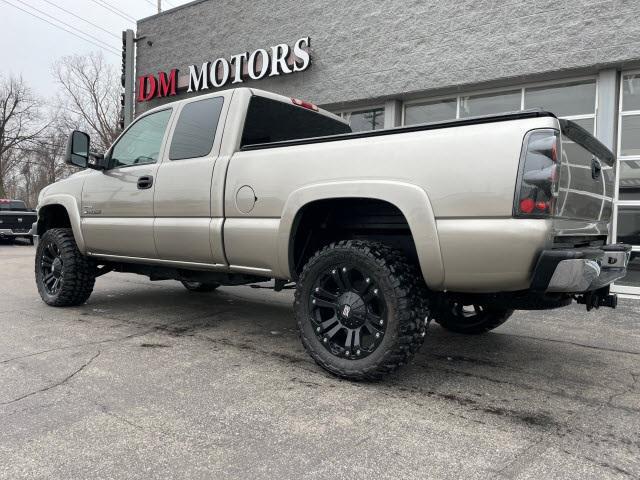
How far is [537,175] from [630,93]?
6686mm

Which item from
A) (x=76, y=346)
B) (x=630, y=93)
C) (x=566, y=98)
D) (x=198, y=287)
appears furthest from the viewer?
(x=566, y=98)

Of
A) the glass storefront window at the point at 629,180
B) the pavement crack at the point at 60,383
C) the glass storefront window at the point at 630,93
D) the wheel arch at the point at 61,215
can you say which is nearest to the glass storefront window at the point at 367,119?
the glass storefront window at the point at 630,93

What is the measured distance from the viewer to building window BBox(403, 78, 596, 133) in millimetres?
8125

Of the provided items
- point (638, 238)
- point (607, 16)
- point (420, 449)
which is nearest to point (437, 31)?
point (607, 16)

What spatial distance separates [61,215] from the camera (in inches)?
234

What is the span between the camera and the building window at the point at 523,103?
26.7 feet

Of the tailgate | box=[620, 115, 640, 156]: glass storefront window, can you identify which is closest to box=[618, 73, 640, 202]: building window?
box=[620, 115, 640, 156]: glass storefront window

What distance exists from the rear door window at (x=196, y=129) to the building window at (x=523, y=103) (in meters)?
5.50

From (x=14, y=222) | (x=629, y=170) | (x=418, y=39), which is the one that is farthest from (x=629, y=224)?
(x=14, y=222)

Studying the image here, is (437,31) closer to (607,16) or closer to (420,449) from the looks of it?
(607,16)

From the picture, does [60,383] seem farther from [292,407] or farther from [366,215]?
[366,215]

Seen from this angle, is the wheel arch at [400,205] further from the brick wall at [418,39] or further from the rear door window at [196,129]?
the brick wall at [418,39]

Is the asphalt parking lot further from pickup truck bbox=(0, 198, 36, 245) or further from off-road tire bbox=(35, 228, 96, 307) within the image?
pickup truck bbox=(0, 198, 36, 245)

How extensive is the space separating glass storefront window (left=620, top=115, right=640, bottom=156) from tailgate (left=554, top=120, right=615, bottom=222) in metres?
5.16
